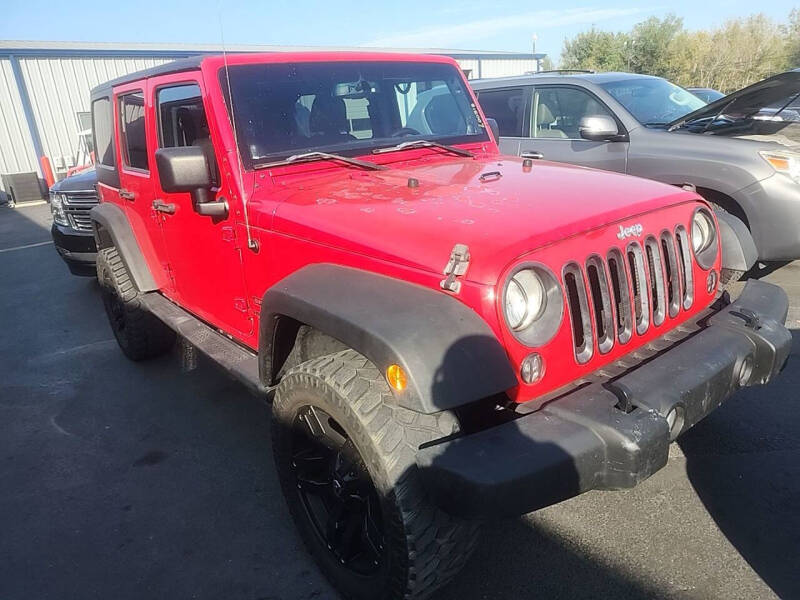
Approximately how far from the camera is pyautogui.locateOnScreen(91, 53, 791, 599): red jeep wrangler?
1.77 metres

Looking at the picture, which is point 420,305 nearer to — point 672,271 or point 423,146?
point 672,271

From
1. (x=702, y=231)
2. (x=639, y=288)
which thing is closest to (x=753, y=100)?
(x=702, y=231)

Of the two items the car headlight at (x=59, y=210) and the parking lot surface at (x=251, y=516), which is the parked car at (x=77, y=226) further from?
the parking lot surface at (x=251, y=516)

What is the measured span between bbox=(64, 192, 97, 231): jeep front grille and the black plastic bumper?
0.08 m

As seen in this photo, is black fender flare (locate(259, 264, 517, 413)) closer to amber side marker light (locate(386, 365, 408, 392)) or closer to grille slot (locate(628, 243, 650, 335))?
amber side marker light (locate(386, 365, 408, 392))

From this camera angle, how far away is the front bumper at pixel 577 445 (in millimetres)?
1657

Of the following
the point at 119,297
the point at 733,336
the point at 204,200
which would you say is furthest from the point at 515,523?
the point at 119,297

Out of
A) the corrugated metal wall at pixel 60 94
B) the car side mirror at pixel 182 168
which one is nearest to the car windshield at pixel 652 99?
the car side mirror at pixel 182 168

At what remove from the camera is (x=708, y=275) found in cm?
257

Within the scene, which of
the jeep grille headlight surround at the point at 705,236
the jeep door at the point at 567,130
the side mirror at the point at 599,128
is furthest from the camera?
the jeep door at the point at 567,130

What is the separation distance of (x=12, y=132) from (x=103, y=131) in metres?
15.1

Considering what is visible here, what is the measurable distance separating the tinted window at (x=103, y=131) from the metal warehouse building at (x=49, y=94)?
12.4 meters

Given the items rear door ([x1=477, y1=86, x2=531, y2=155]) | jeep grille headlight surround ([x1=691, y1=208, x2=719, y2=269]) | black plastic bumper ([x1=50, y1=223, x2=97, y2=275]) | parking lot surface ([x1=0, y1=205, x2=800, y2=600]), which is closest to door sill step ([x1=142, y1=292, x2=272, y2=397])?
parking lot surface ([x1=0, y1=205, x2=800, y2=600])

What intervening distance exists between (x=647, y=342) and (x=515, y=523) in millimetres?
1012
